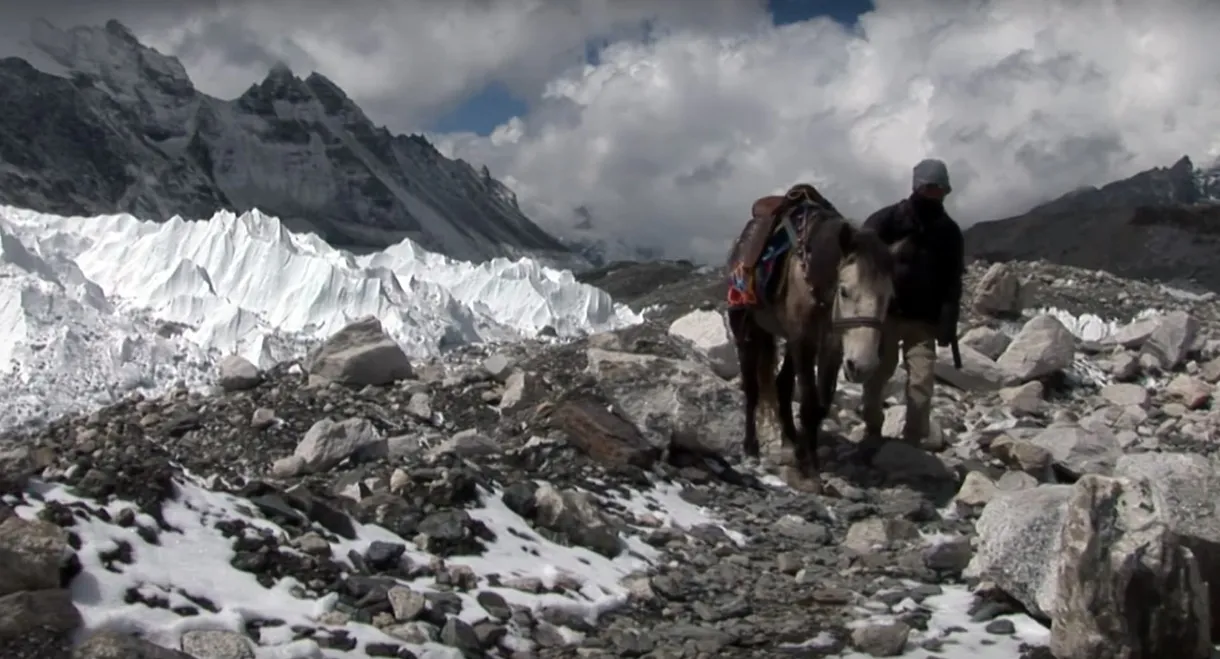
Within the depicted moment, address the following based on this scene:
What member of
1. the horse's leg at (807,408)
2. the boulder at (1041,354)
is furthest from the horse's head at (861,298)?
the boulder at (1041,354)

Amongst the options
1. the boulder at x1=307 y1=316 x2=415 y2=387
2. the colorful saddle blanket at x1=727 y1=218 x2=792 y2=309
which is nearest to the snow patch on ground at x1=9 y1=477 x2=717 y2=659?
the colorful saddle blanket at x1=727 y1=218 x2=792 y2=309

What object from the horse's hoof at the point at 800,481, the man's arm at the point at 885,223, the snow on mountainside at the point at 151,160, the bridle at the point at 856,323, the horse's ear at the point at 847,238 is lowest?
the horse's hoof at the point at 800,481

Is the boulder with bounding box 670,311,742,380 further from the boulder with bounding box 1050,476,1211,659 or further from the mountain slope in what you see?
the mountain slope

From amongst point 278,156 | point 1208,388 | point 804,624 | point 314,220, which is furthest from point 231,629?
point 278,156

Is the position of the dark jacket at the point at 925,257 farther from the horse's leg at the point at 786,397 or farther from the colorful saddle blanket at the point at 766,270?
the colorful saddle blanket at the point at 766,270

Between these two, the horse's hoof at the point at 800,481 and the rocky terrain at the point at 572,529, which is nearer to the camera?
the rocky terrain at the point at 572,529

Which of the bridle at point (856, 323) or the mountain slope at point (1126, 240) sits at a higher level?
the mountain slope at point (1126, 240)

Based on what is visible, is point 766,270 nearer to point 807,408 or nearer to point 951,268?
point 807,408

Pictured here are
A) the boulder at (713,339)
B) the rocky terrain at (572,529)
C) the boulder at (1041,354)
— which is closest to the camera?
the rocky terrain at (572,529)

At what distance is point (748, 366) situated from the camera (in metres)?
7.72

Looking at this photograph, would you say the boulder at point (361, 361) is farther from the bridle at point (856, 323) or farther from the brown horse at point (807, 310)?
the bridle at point (856, 323)

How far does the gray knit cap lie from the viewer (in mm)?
7945

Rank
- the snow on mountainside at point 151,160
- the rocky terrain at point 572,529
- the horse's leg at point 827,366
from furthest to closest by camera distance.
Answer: the snow on mountainside at point 151,160, the horse's leg at point 827,366, the rocky terrain at point 572,529

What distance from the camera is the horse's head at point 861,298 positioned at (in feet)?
19.2
